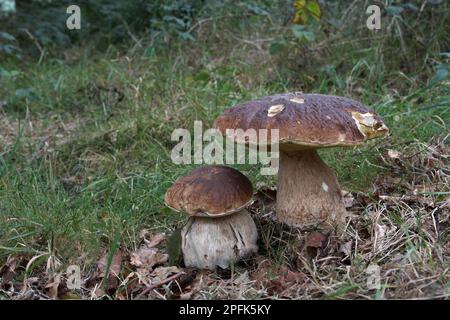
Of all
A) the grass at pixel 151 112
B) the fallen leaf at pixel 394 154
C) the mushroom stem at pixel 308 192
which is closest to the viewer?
the mushroom stem at pixel 308 192

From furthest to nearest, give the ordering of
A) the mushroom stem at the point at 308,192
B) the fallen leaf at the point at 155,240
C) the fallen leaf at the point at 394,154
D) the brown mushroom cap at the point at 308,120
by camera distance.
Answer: the fallen leaf at the point at 394,154 < the fallen leaf at the point at 155,240 < the mushroom stem at the point at 308,192 < the brown mushroom cap at the point at 308,120

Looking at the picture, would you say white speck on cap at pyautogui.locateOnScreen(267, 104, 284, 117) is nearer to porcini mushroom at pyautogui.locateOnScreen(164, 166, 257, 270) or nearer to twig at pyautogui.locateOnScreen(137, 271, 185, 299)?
porcini mushroom at pyautogui.locateOnScreen(164, 166, 257, 270)

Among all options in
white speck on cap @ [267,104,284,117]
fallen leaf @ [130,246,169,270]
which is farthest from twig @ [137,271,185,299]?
white speck on cap @ [267,104,284,117]

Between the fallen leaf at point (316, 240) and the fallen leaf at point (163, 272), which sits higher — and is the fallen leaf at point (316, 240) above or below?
above

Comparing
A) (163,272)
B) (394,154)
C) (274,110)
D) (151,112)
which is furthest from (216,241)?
(151,112)

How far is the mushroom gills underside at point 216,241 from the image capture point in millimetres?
2168

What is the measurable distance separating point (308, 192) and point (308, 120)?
0.45 m

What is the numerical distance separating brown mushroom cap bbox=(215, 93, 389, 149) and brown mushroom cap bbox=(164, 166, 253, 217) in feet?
0.71

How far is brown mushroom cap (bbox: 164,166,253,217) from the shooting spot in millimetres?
2068

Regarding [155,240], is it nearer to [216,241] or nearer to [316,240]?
[216,241]

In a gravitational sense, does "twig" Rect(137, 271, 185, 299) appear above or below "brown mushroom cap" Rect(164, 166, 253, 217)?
below

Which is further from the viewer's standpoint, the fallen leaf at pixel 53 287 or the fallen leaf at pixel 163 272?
the fallen leaf at pixel 163 272

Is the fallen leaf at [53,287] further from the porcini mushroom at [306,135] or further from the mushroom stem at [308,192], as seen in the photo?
the mushroom stem at [308,192]

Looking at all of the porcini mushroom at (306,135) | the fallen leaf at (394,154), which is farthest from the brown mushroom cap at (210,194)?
the fallen leaf at (394,154)
